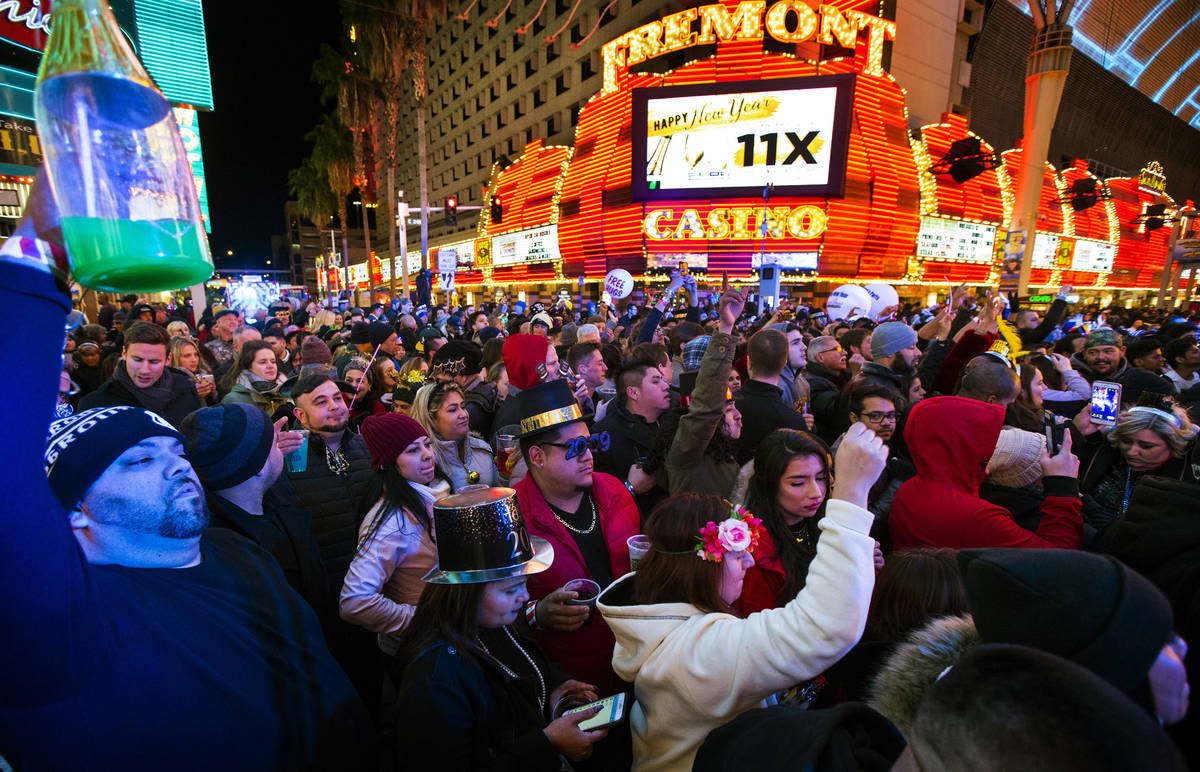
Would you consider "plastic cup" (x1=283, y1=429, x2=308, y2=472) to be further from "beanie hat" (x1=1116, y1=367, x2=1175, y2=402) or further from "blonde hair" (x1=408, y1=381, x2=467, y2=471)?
"beanie hat" (x1=1116, y1=367, x2=1175, y2=402)

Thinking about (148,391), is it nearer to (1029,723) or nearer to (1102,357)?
(1029,723)

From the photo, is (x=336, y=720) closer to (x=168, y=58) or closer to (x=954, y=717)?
(x=954, y=717)

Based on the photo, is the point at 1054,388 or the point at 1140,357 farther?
the point at 1140,357

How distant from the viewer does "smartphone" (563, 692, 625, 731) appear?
1.63m

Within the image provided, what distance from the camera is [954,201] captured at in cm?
2452

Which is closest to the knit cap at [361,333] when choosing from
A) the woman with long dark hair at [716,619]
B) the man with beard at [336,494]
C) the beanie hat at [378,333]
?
the beanie hat at [378,333]

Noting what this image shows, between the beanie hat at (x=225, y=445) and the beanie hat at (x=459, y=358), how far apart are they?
312 cm

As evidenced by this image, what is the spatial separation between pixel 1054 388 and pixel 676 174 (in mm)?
18716

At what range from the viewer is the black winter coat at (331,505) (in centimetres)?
291

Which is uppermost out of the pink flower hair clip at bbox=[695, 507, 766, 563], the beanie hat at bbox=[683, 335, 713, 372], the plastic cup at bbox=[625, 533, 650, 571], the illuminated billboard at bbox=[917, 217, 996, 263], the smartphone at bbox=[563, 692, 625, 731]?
the illuminated billboard at bbox=[917, 217, 996, 263]

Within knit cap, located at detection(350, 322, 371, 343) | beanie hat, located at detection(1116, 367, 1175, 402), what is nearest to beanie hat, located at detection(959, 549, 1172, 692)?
beanie hat, located at detection(1116, 367, 1175, 402)

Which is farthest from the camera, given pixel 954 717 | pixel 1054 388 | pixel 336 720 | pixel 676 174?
pixel 676 174

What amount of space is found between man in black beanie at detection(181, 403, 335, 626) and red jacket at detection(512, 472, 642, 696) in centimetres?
103

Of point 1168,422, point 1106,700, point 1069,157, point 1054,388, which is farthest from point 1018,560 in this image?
point 1069,157
